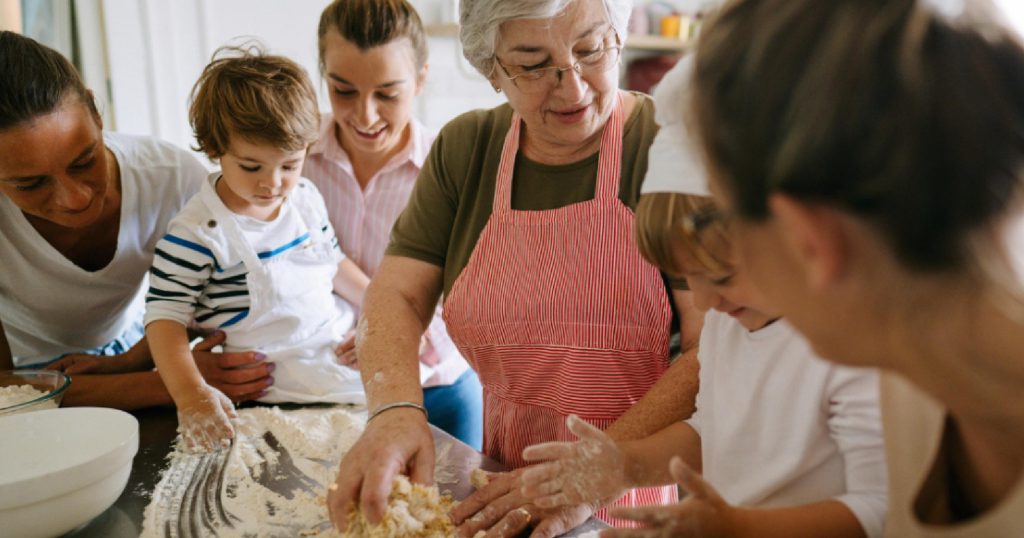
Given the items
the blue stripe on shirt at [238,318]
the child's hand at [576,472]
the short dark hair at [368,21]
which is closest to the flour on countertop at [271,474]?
the blue stripe on shirt at [238,318]

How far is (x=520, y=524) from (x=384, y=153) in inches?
49.5

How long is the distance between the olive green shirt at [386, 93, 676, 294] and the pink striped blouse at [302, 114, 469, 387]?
0.51 metres

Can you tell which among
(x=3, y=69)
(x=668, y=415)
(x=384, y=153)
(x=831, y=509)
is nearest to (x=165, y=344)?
(x=3, y=69)

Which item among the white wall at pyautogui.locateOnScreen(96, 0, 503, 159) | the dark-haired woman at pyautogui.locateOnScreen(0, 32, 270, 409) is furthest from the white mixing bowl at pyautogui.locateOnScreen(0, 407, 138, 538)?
the white wall at pyautogui.locateOnScreen(96, 0, 503, 159)

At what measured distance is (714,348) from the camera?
1.05m

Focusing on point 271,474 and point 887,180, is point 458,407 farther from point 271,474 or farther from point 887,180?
point 887,180

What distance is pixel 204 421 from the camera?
1.41 meters

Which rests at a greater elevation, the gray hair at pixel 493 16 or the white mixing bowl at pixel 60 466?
the gray hair at pixel 493 16

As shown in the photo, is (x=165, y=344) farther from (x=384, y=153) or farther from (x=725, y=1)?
(x=725, y=1)

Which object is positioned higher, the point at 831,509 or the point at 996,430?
the point at 996,430

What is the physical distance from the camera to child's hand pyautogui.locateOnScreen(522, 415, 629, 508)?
985mm

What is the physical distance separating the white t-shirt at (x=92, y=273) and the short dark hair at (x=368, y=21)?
50 cm

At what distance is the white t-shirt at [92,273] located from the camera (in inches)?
67.7

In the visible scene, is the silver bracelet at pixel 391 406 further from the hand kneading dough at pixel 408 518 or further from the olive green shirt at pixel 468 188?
the olive green shirt at pixel 468 188
